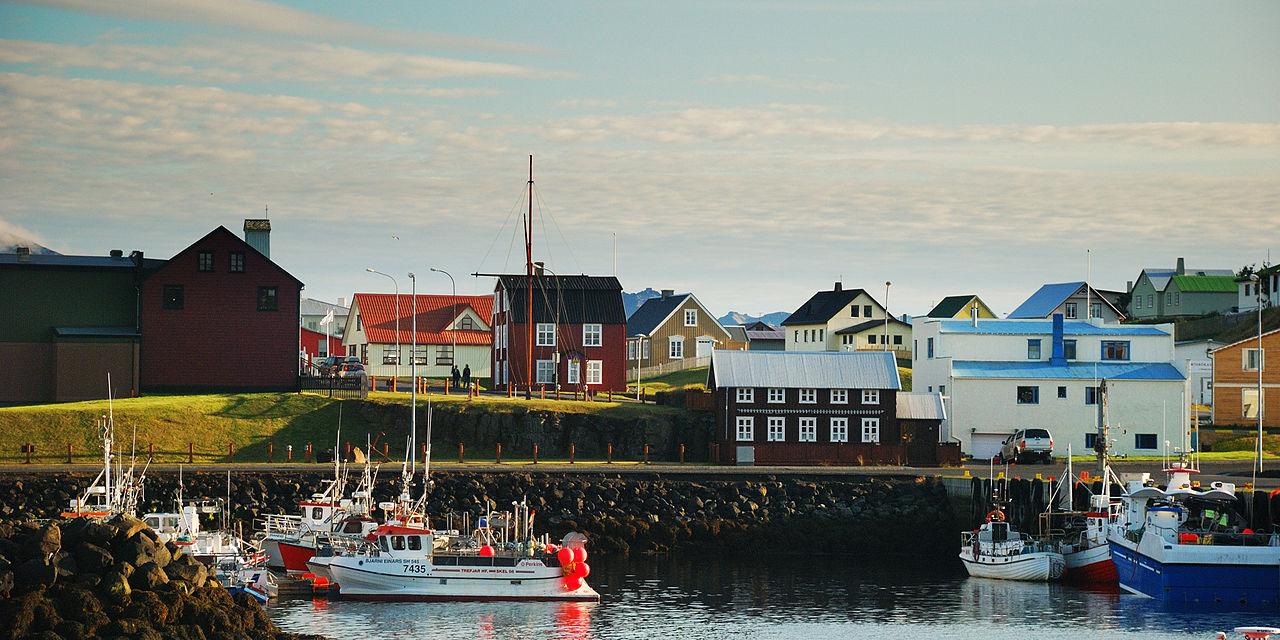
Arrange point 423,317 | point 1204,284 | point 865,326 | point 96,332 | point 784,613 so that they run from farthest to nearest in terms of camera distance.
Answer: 1. point 1204,284
2. point 865,326
3. point 423,317
4. point 96,332
5. point 784,613

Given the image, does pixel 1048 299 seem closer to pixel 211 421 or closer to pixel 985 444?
pixel 985 444

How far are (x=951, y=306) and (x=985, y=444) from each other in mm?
47395

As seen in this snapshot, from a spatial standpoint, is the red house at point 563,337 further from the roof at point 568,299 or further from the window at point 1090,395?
the window at point 1090,395

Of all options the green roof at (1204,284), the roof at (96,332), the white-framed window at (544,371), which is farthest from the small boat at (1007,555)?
the green roof at (1204,284)

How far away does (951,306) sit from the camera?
4759 inches

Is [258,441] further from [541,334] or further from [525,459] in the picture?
A: [541,334]

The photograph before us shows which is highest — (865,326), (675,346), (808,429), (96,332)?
(865,326)

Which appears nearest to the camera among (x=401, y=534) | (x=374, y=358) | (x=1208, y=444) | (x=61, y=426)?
(x=401, y=534)

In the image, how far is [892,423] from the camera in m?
70.9

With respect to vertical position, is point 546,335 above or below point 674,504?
above

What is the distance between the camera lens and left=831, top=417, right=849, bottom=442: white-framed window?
232 ft

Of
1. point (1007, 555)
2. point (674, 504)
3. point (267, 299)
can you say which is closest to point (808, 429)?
point (674, 504)

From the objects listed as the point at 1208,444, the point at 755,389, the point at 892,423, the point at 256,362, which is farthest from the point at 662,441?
the point at 1208,444

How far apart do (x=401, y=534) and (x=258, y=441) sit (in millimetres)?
22683
